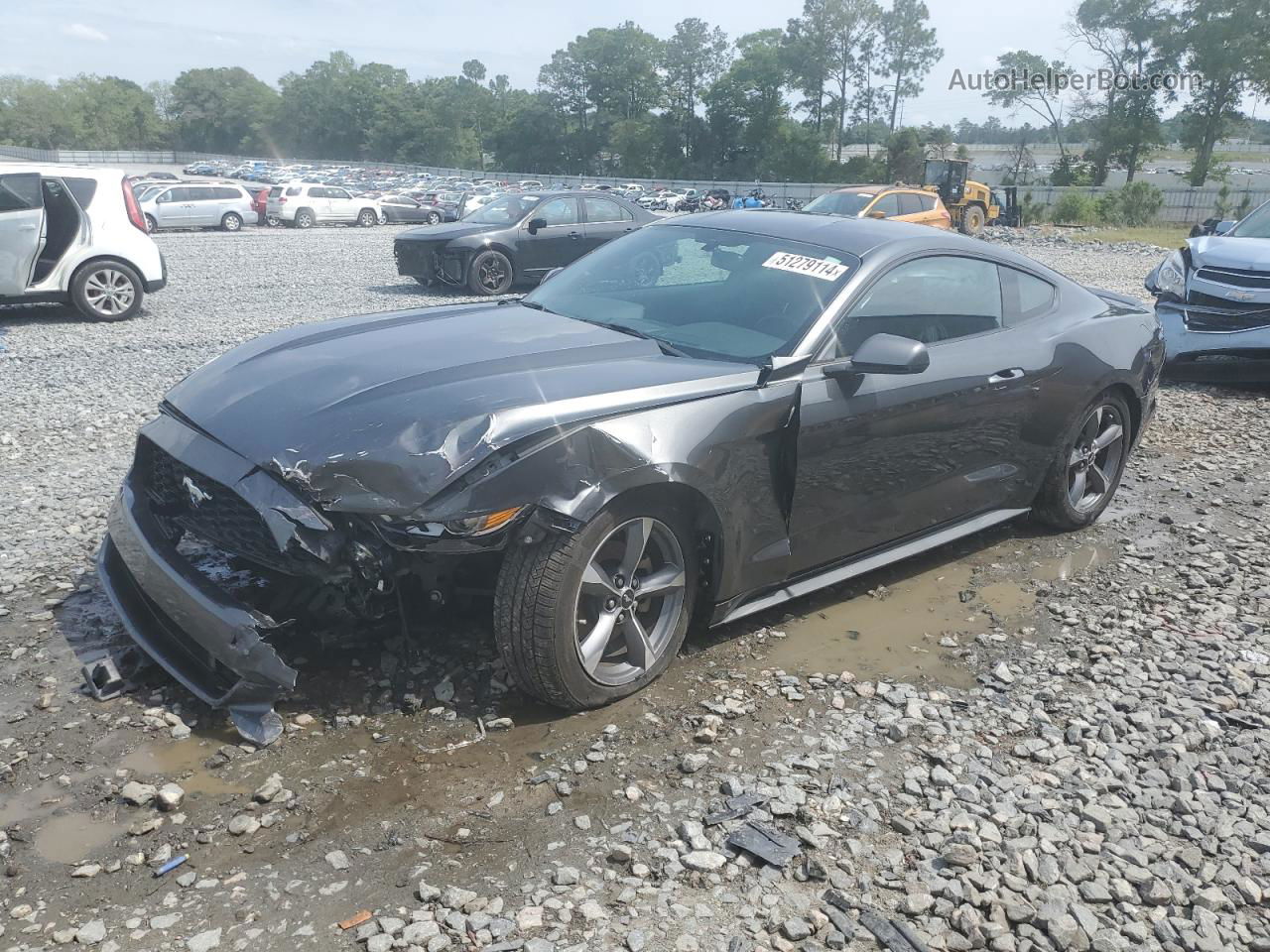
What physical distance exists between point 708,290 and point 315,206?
104ft

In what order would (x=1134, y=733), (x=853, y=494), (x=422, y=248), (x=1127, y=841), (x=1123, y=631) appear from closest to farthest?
(x=1127, y=841) → (x=1134, y=733) → (x=853, y=494) → (x=1123, y=631) → (x=422, y=248)

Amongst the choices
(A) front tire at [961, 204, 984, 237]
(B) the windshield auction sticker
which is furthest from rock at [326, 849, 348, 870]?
(A) front tire at [961, 204, 984, 237]

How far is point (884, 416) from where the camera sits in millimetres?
3928

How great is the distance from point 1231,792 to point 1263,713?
65cm

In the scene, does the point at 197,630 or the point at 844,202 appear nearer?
the point at 197,630

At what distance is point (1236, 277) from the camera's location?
8.62 m

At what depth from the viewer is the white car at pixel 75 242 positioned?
10.6 m

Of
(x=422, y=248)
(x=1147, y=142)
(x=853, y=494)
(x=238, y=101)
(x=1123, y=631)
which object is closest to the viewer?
(x=853, y=494)

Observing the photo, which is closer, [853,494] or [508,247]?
[853,494]

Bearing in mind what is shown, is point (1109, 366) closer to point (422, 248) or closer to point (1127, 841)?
point (1127, 841)

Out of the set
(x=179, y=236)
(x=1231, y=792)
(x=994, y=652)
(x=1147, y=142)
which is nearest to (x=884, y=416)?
(x=994, y=652)

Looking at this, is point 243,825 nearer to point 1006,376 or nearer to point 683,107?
point 1006,376

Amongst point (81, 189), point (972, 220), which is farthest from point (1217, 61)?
point (81, 189)

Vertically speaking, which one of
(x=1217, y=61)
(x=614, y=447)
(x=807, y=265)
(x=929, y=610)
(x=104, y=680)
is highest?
(x=1217, y=61)
